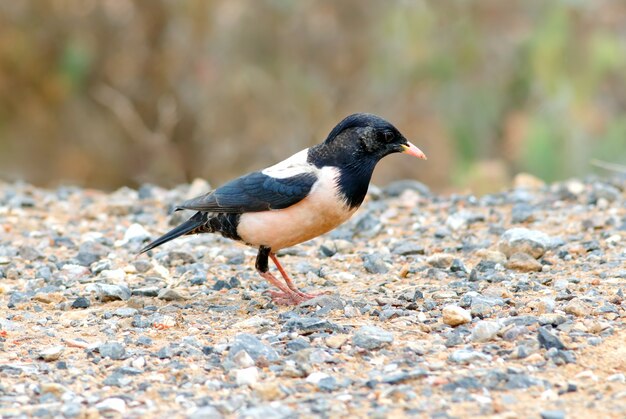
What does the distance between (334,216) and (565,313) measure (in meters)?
1.41

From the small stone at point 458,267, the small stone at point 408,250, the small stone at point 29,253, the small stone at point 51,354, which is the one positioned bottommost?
the small stone at point 51,354

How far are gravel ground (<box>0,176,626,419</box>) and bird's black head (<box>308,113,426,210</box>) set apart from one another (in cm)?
62

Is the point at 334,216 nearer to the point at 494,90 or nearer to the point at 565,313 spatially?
the point at 565,313

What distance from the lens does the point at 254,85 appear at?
1278cm

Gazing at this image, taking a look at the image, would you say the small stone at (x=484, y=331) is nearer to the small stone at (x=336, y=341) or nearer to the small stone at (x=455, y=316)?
the small stone at (x=455, y=316)

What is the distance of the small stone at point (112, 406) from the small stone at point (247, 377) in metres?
0.50

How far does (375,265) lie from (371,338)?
1.80 m

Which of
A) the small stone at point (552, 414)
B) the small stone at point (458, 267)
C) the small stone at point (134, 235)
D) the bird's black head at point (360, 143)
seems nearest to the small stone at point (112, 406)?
the small stone at point (552, 414)

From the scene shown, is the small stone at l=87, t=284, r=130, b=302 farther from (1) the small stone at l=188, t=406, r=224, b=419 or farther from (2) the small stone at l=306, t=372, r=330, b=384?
(1) the small stone at l=188, t=406, r=224, b=419

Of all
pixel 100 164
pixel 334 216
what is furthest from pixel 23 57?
pixel 334 216

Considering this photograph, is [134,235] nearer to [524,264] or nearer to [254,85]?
[524,264]

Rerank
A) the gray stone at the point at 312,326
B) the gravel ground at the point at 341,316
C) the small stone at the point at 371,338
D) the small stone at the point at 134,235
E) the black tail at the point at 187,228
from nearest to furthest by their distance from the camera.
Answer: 1. the gravel ground at the point at 341,316
2. the small stone at the point at 371,338
3. the gray stone at the point at 312,326
4. the black tail at the point at 187,228
5. the small stone at the point at 134,235

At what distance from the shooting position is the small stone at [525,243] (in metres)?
6.43

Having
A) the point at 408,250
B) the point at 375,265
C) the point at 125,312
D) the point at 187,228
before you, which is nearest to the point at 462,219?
the point at 408,250
